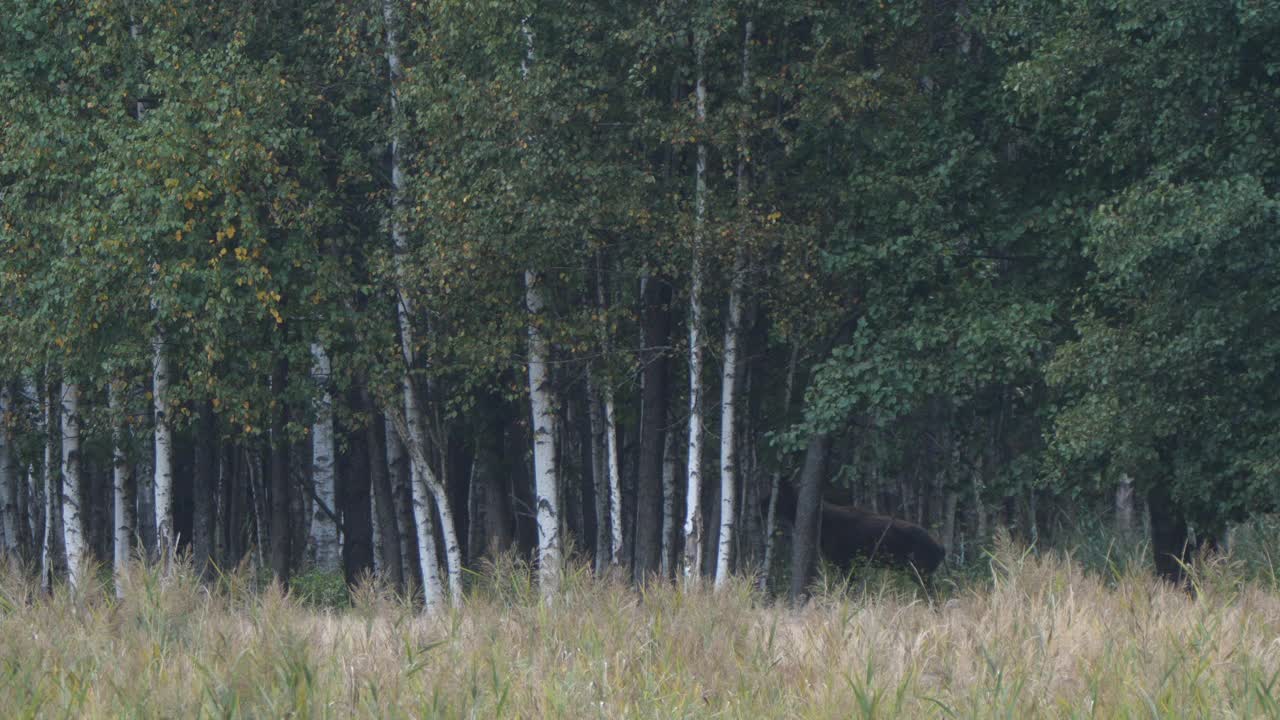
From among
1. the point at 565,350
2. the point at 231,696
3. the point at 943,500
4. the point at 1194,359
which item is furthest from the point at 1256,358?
the point at 943,500

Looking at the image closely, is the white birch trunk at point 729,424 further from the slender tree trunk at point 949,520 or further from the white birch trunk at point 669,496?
the slender tree trunk at point 949,520

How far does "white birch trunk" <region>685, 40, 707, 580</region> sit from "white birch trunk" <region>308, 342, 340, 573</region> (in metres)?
5.62

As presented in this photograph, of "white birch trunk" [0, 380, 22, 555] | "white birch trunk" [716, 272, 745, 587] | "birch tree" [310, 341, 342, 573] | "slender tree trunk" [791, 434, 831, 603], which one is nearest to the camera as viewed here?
"white birch trunk" [716, 272, 745, 587]

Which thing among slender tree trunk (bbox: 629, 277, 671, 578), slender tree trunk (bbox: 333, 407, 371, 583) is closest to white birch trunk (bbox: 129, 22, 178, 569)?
slender tree trunk (bbox: 333, 407, 371, 583)

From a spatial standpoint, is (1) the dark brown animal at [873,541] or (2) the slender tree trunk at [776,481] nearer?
(1) the dark brown animal at [873,541]

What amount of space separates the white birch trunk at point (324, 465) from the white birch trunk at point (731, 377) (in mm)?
6040

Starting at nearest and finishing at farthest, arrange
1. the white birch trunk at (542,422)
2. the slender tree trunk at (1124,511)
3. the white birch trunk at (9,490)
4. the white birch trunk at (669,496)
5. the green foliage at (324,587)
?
the white birch trunk at (542,422) → the white birch trunk at (669,496) → the green foliage at (324,587) → the white birch trunk at (9,490) → the slender tree trunk at (1124,511)

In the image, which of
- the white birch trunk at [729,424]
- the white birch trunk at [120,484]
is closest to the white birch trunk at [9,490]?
the white birch trunk at [120,484]

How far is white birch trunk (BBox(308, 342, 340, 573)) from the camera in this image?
2028 centimetres

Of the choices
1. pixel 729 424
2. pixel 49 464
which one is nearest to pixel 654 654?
pixel 729 424

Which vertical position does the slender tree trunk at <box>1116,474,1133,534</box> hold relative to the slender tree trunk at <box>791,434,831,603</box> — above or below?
below

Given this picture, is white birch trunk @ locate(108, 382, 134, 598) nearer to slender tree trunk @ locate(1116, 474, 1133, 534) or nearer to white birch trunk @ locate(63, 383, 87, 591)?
white birch trunk @ locate(63, 383, 87, 591)

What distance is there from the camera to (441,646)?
22.5 feet

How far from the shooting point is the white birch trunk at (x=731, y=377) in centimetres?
1642
